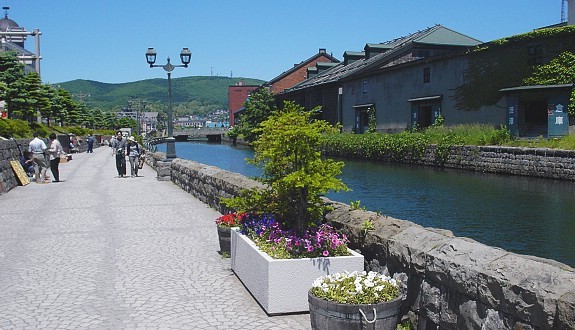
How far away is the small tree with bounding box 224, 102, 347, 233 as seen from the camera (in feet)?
20.2

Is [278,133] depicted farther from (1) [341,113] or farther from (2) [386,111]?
(1) [341,113]

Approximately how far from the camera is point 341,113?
53.9 metres

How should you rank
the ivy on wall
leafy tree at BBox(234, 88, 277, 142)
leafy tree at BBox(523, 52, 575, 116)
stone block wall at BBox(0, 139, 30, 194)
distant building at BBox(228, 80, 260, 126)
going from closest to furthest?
stone block wall at BBox(0, 139, 30, 194) → leafy tree at BBox(523, 52, 575, 116) → the ivy on wall → leafy tree at BBox(234, 88, 277, 142) → distant building at BBox(228, 80, 260, 126)

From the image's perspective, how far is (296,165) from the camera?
6457 millimetres

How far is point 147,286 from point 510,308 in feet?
15.1

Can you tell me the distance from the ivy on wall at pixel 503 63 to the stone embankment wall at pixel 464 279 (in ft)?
94.2

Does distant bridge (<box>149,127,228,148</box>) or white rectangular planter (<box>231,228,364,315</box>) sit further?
distant bridge (<box>149,127,228,148</box>)

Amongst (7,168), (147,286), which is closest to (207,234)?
(147,286)

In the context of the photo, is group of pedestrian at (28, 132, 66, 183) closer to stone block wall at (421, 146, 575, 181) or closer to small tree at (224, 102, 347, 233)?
small tree at (224, 102, 347, 233)

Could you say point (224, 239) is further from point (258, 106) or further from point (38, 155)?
point (258, 106)

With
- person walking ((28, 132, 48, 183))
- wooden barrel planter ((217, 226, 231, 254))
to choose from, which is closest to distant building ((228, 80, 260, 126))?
person walking ((28, 132, 48, 183))

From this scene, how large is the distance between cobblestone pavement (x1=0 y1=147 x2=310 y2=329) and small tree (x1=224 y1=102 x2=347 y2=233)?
1.17m

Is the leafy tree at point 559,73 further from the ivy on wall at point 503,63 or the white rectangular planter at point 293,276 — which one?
the white rectangular planter at point 293,276

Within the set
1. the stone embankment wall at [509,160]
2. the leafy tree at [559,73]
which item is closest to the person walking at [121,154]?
the stone embankment wall at [509,160]
